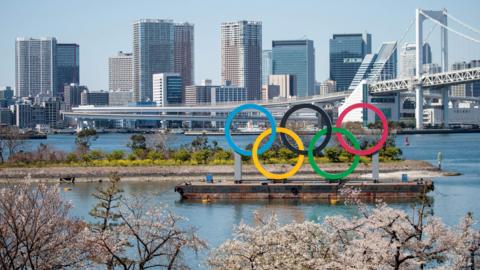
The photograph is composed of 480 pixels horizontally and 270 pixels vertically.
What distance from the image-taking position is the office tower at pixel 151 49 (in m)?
143

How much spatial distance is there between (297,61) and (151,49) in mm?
21615

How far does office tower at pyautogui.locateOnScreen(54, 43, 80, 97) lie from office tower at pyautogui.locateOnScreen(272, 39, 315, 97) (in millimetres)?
31186

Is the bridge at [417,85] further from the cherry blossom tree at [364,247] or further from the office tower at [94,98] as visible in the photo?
the cherry blossom tree at [364,247]

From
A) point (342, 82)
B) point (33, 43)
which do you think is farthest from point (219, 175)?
point (33, 43)

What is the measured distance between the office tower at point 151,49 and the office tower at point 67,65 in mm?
13028

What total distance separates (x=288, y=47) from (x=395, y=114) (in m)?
73.2

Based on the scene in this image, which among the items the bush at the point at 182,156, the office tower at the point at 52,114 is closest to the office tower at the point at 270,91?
the office tower at the point at 52,114

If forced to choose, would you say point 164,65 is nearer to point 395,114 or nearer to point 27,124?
point 27,124

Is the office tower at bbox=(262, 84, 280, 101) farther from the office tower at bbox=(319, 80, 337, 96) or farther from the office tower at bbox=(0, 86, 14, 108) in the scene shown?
the office tower at bbox=(0, 86, 14, 108)

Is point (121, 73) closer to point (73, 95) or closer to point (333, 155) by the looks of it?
point (73, 95)

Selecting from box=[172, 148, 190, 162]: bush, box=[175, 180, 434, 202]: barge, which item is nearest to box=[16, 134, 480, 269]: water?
box=[175, 180, 434, 202]: barge

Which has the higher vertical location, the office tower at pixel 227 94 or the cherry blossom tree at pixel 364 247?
the office tower at pixel 227 94

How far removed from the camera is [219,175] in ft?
94.8

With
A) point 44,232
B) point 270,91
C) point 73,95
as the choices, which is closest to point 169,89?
point 270,91
